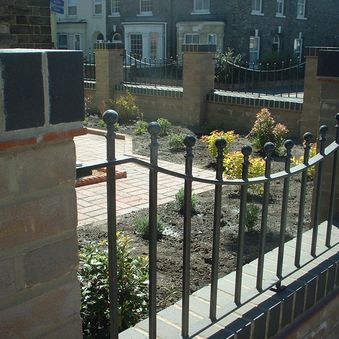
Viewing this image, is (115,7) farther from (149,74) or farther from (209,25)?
(149,74)

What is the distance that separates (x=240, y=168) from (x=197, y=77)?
5.39 m

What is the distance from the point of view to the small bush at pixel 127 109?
1192cm

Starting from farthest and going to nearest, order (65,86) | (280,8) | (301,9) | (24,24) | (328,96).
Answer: (301,9)
(280,8)
(24,24)
(328,96)
(65,86)

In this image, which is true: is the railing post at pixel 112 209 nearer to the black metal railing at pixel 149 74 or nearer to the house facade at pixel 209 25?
the black metal railing at pixel 149 74

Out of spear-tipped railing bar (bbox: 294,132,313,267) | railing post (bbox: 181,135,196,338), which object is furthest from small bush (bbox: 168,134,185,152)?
railing post (bbox: 181,135,196,338)

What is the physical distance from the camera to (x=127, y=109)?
11961 millimetres

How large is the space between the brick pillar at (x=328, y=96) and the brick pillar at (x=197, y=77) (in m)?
7.20

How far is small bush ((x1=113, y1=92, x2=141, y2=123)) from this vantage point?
39.1ft

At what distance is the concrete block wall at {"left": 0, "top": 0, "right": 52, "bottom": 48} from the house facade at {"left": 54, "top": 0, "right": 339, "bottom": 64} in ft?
58.9

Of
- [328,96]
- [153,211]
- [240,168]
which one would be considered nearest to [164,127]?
→ [240,168]

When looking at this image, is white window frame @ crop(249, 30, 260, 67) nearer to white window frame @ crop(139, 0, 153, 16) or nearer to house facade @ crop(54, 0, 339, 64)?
house facade @ crop(54, 0, 339, 64)

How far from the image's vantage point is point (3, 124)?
129 cm

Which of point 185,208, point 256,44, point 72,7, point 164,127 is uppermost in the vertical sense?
point 72,7

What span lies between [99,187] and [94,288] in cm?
371
